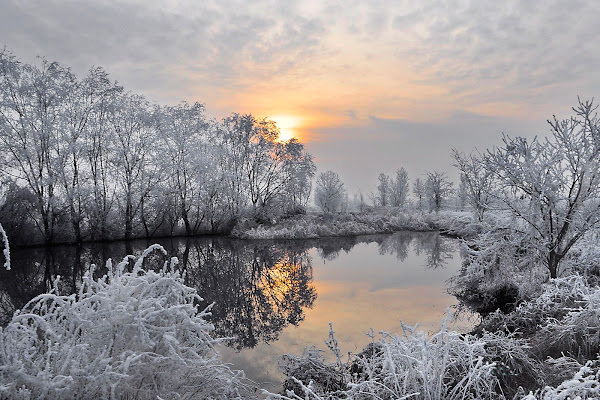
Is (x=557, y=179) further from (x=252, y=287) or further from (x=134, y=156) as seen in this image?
(x=134, y=156)

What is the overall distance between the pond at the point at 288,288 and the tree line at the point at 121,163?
309cm

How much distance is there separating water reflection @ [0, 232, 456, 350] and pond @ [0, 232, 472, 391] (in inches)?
1.0

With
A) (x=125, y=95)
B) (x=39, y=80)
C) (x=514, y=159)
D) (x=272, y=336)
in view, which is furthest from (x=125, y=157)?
(x=514, y=159)

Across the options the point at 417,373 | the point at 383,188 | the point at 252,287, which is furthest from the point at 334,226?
the point at 383,188

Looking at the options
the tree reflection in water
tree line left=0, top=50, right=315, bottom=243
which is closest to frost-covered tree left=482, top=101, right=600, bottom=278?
the tree reflection in water

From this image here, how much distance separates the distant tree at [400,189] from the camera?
171 ft

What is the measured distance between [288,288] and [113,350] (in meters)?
7.03

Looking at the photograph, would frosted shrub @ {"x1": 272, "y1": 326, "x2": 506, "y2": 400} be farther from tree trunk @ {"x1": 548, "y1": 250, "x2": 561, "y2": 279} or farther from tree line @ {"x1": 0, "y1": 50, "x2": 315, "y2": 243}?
tree line @ {"x1": 0, "y1": 50, "x2": 315, "y2": 243}

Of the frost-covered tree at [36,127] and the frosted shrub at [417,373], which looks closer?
the frosted shrub at [417,373]

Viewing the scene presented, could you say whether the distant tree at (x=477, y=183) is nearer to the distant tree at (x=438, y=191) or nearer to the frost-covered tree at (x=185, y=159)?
the frost-covered tree at (x=185, y=159)

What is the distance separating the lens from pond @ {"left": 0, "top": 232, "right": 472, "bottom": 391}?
603cm

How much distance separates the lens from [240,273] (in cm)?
1134

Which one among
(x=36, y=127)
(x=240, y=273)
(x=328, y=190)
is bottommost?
(x=240, y=273)

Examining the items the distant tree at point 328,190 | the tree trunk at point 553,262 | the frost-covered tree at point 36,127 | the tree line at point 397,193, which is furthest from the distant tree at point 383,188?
the tree trunk at point 553,262
